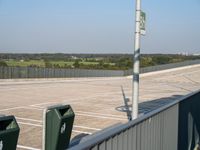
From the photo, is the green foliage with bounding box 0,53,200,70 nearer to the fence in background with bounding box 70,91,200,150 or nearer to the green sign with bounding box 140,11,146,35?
the green sign with bounding box 140,11,146,35

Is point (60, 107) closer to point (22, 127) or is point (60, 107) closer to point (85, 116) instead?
point (22, 127)

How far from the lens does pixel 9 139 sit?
423 centimetres

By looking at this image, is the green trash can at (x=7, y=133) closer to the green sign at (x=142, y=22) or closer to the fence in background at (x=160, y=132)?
the fence in background at (x=160, y=132)

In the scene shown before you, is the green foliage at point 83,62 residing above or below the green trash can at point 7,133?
below

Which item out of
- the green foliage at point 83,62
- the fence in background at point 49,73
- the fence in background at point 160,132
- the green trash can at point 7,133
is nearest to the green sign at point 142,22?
the fence in background at point 160,132

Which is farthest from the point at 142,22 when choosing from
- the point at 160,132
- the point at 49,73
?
the point at 49,73

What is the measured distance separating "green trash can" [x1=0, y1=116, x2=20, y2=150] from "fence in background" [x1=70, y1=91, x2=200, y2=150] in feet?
2.36

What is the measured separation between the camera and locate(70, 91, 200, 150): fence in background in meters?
3.91

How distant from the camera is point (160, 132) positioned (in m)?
6.44

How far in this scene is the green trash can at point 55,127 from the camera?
17.8 feet

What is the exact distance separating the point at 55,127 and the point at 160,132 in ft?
5.88

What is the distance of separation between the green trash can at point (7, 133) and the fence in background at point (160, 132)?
718mm

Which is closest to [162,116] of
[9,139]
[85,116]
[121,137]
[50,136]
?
[50,136]

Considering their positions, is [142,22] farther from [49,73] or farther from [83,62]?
[83,62]
